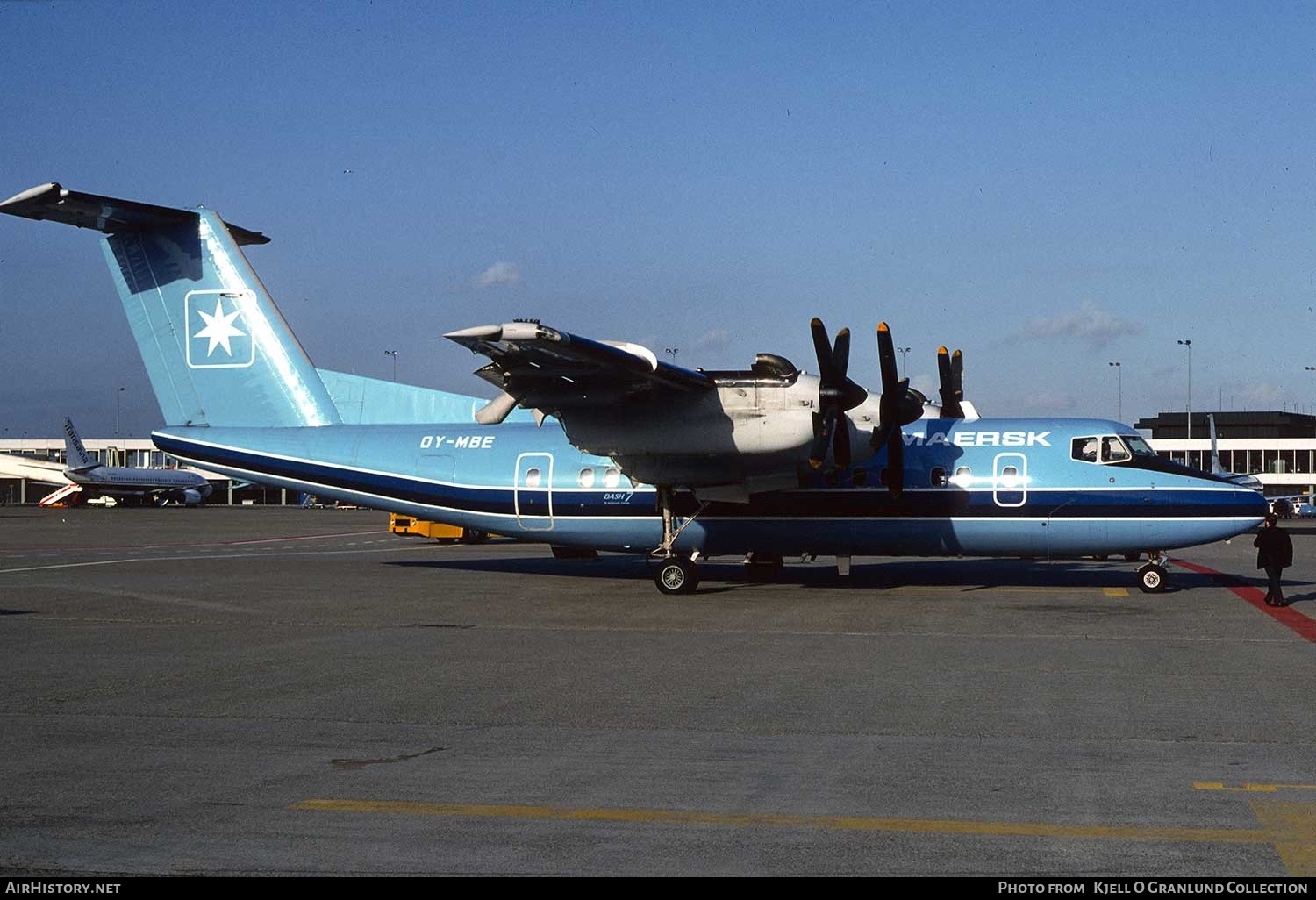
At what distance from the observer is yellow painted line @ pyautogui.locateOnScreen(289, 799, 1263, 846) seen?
6.52m

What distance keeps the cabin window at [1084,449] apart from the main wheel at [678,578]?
24.0ft

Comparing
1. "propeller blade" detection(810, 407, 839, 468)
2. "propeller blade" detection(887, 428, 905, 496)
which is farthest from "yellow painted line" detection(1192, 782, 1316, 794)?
"propeller blade" detection(887, 428, 905, 496)

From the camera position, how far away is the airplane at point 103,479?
96062 mm

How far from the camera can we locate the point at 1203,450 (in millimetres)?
106062

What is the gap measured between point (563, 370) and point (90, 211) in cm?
1050

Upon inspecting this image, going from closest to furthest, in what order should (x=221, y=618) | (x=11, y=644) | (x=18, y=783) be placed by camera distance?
(x=18, y=783)
(x=11, y=644)
(x=221, y=618)

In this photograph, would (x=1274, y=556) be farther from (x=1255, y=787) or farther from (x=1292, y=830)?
(x=1292, y=830)

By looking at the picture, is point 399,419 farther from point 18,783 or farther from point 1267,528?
point 18,783

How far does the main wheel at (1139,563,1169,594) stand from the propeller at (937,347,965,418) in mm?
4787

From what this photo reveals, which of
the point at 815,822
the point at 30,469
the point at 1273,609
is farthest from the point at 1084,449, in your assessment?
the point at 30,469

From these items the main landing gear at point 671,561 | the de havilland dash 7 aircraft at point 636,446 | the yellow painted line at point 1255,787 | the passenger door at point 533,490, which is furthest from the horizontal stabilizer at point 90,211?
the yellow painted line at point 1255,787

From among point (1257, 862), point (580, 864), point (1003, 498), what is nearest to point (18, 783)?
point (580, 864)
